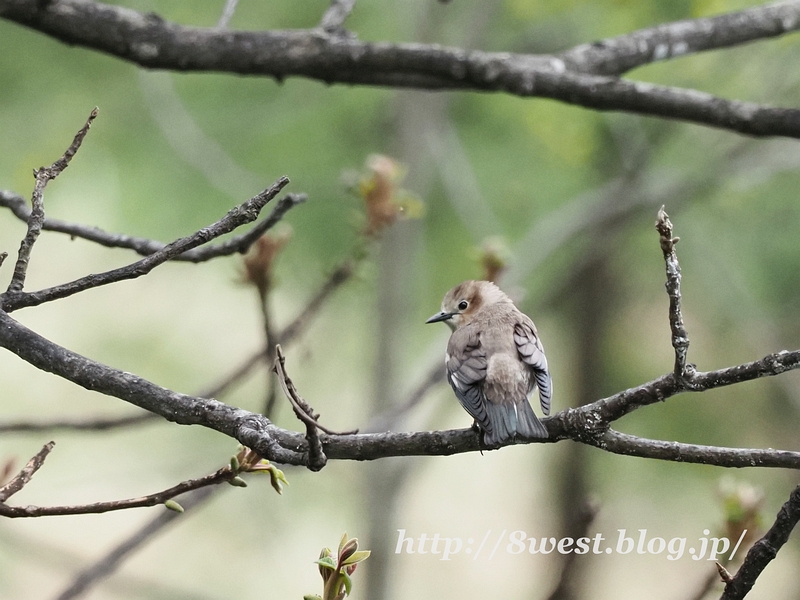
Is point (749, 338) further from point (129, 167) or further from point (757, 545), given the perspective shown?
point (757, 545)

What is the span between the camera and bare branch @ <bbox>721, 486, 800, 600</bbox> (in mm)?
1678

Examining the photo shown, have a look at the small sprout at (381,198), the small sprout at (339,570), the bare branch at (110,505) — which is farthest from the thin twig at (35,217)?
the small sprout at (381,198)

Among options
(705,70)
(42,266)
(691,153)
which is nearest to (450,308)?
(705,70)

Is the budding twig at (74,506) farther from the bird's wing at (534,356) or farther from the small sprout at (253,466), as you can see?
the bird's wing at (534,356)

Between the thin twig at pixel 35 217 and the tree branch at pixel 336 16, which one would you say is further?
the tree branch at pixel 336 16

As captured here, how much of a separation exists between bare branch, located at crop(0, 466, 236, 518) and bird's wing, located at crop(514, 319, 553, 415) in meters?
1.26

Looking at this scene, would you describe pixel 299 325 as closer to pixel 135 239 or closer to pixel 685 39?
pixel 135 239

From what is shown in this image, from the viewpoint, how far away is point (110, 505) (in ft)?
5.41

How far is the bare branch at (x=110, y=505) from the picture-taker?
159cm

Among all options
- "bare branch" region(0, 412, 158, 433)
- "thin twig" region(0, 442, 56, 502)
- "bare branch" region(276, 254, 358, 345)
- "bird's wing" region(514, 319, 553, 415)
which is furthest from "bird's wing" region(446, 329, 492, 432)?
"thin twig" region(0, 442, 56, 502)

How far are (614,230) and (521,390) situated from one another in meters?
5.20

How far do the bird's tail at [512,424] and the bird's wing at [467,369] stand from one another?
0.25 ft

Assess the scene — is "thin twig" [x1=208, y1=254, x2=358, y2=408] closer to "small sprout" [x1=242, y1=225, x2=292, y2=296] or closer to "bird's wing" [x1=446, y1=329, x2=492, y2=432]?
"small sprout" [x1=242, y1=225, x2=292, y2=296]

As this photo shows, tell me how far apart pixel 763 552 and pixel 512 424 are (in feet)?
2.26
